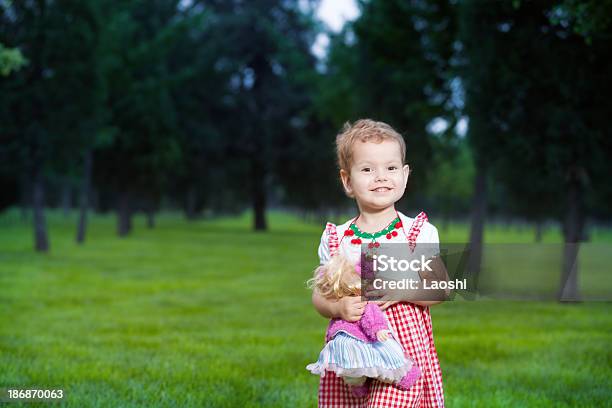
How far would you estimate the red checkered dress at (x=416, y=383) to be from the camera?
3.15 m

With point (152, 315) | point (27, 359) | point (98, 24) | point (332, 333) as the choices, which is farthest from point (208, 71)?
point (332, 333)

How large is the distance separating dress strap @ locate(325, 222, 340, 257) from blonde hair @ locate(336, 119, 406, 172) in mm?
301

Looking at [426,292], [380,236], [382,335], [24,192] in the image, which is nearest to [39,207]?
[380,236]

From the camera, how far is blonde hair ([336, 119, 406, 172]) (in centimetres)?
314

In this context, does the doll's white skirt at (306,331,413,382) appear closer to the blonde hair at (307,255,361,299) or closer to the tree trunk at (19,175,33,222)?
the blonde hair at (307,255,361,299)

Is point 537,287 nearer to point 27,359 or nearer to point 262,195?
point 27,359

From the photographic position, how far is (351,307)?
2.98 m

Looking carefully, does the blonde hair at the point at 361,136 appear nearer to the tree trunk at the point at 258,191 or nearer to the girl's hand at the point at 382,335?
the girl's hand at the point at 382,335

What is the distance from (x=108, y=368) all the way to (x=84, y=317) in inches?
152

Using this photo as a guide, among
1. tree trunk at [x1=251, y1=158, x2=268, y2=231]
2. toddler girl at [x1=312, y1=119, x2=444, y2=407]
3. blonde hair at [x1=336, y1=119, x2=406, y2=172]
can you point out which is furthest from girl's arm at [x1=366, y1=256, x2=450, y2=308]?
tree trunk at [x1=251, y1=158, x2=268, y2=231]

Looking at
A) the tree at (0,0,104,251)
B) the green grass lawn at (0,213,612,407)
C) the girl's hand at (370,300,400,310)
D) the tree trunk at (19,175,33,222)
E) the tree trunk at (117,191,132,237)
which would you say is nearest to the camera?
the girl's hand at (370,300,400,310)

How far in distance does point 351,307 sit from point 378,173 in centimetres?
65

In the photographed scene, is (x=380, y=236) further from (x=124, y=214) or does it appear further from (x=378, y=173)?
(x=124, y=214)

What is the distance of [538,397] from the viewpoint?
5.89 metres
